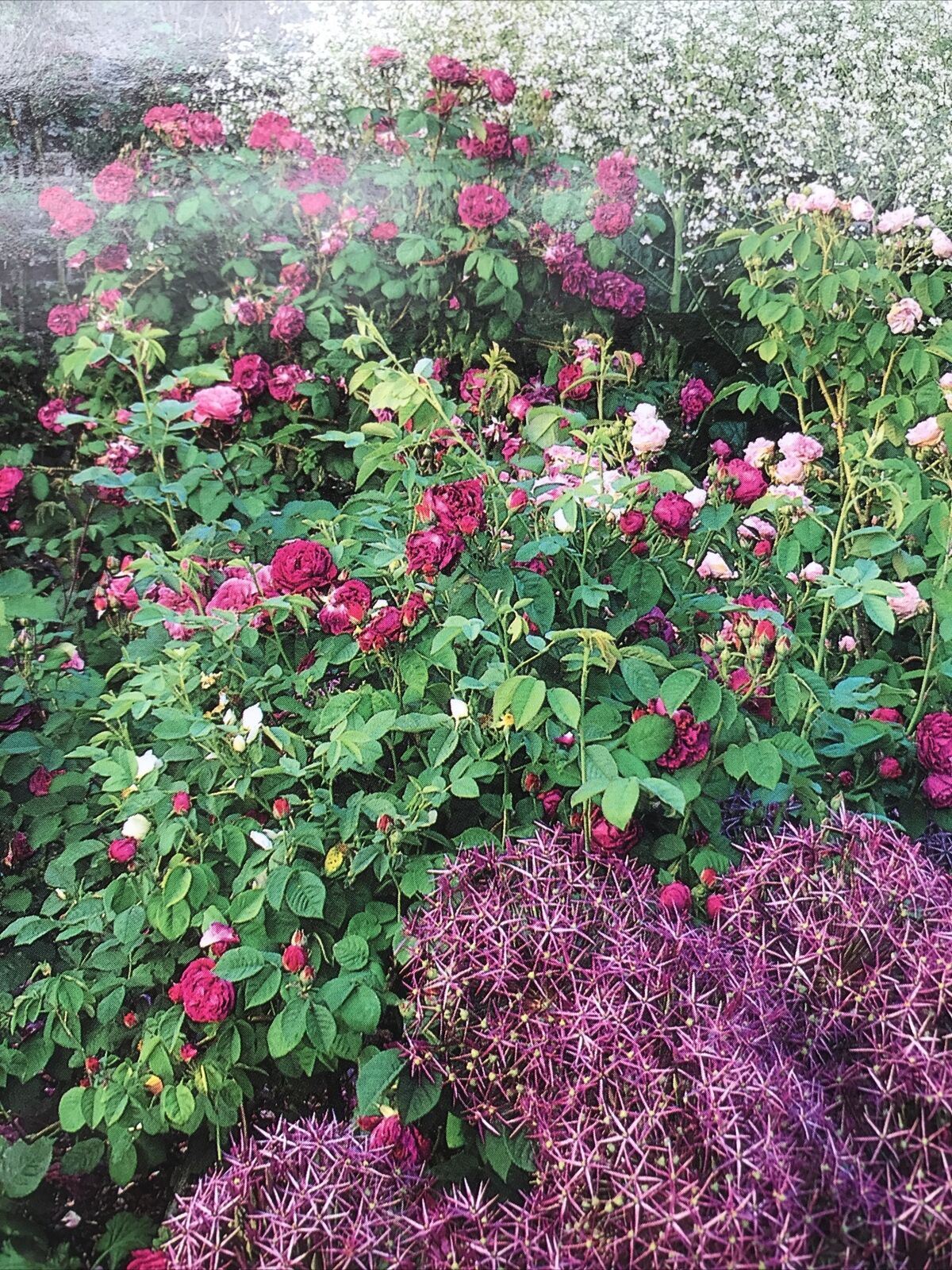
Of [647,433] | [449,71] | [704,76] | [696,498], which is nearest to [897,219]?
[704,76]

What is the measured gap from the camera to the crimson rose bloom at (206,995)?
1.13m

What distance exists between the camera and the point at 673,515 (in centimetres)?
129

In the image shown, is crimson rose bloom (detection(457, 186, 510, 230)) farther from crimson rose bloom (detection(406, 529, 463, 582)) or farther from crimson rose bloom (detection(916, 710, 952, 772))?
crimson rose bloom (detection(916, 710, 952, 772))

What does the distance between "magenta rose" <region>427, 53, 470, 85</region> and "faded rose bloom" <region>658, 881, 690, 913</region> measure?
2208 millimetres

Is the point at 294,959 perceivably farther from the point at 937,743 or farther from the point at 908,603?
the point at 908,603

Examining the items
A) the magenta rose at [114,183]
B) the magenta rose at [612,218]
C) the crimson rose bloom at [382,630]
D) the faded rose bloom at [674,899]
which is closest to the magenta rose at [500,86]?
the magenta rose at [612,218]

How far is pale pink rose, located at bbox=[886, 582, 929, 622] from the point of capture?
1.52m

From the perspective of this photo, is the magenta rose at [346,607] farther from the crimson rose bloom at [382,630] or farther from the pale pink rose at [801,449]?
the pale pink rose at [801,449]

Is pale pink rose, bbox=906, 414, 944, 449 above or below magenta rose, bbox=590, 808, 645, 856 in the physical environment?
above

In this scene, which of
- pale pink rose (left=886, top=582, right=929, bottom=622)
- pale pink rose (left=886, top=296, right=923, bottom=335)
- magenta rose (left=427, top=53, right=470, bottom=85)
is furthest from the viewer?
magenta rose (left=427, top=53, right=470, bottom=85)

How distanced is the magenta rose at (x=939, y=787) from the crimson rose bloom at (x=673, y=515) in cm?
49

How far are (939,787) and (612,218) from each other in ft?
5.86

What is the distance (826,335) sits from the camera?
7.77 ft

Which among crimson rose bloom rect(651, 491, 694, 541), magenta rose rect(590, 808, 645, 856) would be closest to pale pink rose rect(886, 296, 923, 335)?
crimson rose bloom rect(651, 491, 694, 541)
